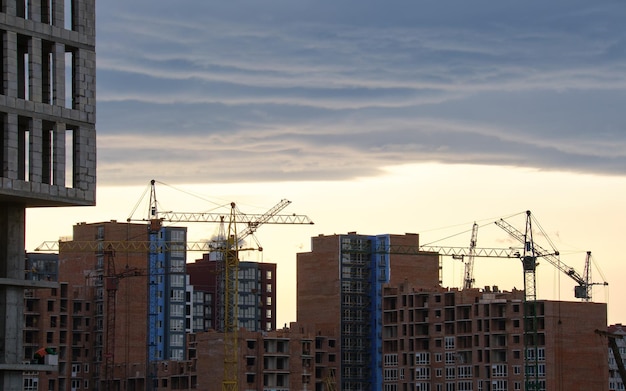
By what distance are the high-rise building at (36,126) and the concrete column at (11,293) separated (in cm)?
5

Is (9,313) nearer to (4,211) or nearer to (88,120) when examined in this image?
(4,211)

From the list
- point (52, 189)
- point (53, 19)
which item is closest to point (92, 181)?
point (52, 189)

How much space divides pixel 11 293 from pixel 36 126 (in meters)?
7.93

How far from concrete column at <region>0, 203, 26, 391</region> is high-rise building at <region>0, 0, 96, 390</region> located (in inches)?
1.8

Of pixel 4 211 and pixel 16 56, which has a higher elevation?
pixel 16 56

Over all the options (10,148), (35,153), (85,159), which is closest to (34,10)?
(35,153)

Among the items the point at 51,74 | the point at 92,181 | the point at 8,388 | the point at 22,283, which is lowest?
the point at 8,388

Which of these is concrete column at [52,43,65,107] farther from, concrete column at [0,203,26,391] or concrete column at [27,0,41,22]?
concrete column at [0,203,26,391]

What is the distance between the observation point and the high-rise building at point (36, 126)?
2847 inches

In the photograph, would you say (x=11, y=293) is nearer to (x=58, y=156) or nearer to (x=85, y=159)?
(x=58, y=156)

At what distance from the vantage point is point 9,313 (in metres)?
74.1

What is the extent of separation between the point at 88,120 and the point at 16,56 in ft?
17.0

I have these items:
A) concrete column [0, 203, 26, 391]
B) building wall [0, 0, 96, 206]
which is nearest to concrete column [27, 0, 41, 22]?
building wall [0, 0, 96, 206]

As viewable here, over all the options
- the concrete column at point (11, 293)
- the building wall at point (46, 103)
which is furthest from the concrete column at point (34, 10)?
the concrete column at point (11, 293)
